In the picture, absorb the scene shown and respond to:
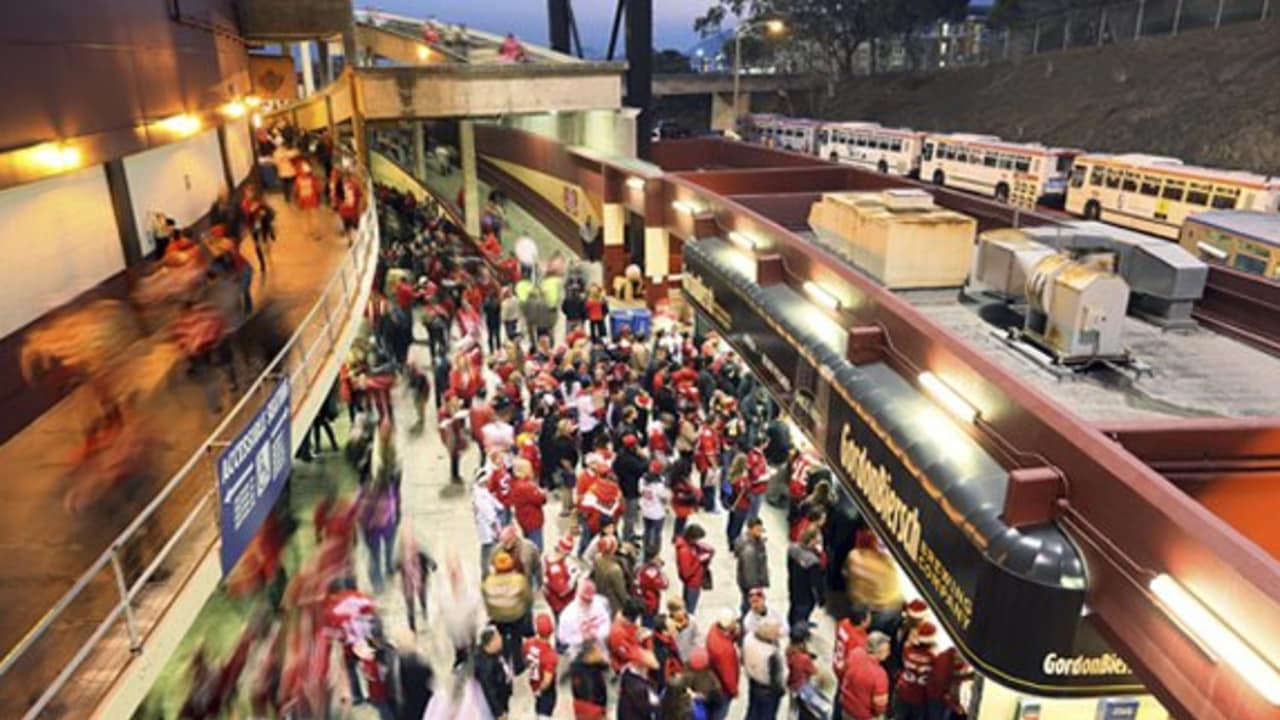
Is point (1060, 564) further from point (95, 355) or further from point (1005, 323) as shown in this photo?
point (95, 355)

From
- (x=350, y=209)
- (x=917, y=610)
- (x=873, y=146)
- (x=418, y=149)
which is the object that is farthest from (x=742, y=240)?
(x=873, y=146)

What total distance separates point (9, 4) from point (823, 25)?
62.7m

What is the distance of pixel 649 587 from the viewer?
26.9 ft

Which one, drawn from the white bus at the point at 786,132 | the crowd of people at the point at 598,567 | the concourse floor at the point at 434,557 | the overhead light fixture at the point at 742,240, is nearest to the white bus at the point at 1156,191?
the overhead light fixture at the point at 742,240

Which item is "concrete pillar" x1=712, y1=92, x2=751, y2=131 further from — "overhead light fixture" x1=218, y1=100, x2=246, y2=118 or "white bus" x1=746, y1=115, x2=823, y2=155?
"overhead light fixture" x1=218, y1=100, x2=246, y2=118

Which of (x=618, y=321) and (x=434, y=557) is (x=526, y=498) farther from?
(x=618, y=321)

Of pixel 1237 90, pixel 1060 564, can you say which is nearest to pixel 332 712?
pixel 1060 564

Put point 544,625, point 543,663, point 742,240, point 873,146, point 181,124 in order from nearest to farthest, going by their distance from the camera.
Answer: point 543,663, point 544,625, point 181,124, point 742,240, point 873,146

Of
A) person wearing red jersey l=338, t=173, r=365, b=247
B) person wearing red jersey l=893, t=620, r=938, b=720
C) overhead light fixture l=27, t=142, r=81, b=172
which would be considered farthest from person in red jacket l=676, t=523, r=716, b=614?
person wearing red jersey l=338, t=173, r=365, b=247

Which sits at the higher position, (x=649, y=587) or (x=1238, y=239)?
(x=1238, y=239)

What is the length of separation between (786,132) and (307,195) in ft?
124

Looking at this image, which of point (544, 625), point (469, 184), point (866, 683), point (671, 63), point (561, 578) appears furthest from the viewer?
point (671, 63)

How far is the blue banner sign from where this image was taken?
5.93 metres

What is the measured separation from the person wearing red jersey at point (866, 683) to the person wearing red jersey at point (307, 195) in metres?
14.2
